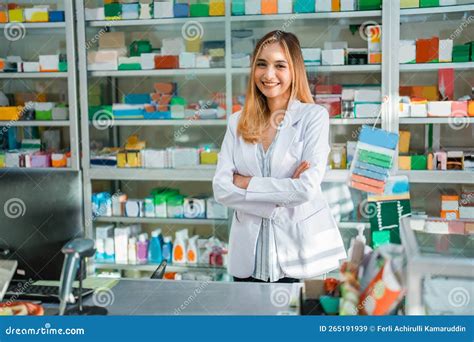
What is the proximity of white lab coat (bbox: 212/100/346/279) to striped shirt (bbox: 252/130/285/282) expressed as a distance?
2 cm

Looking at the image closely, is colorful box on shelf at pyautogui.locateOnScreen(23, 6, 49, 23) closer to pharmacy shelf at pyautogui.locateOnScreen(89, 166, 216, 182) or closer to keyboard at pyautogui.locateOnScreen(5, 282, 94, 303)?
pharmacy shelf at pyautogui.locateOnScreen(89, 166, 216, 182)

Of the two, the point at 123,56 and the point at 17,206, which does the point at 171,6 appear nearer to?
the point at 123,56

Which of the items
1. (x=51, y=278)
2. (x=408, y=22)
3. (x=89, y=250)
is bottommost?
(x=51, y=278)

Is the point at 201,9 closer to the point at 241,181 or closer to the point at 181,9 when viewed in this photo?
the point at 181,9

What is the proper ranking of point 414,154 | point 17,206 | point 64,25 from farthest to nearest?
point 64,25, point 414,154, point 17,206

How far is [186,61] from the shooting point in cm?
353

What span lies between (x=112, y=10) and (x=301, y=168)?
2069mm

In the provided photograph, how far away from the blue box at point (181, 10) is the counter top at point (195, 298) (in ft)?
7.35

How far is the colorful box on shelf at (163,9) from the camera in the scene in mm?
3502

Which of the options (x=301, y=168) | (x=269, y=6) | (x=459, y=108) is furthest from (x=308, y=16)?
(x=301, y=168)

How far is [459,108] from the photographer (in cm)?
326

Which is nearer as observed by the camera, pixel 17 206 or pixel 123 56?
pixel 17 206

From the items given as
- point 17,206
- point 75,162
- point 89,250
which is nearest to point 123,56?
point 75,162
